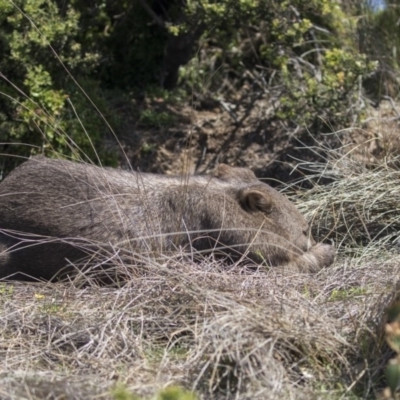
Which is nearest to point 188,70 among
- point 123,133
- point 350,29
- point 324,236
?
point 123,133

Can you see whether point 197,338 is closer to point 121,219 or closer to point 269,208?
point 121,219

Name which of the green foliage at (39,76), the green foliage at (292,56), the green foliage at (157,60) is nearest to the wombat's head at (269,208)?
the green foliage at (157,60)

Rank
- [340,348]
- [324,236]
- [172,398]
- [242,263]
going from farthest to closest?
[324,236] < [242,263] < [340,348] < [172,398]

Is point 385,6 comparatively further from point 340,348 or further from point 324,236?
point 340,348

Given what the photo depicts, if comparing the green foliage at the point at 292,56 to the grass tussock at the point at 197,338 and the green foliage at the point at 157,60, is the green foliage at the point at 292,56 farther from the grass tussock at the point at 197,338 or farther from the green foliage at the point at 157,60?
the grass tussock at the point at 197,338

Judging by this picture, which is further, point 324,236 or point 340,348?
point 324,236

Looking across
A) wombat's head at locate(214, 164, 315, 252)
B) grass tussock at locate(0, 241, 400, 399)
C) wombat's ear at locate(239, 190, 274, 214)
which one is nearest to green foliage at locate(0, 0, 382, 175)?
wombat's head at locate(214, 164, 315, 252)

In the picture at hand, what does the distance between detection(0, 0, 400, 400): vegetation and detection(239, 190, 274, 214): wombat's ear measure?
1.83 ft

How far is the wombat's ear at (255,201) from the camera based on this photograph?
778 cm

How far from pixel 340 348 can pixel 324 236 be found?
3.22 metres

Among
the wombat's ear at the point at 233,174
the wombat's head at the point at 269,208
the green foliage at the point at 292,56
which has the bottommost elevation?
the wombat's head at the point at 269,208

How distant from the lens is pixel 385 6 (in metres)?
12.2

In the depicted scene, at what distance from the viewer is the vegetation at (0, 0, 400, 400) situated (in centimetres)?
521

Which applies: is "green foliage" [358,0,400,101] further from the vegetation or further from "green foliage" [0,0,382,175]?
"green foliage" [0,0,382,175]
